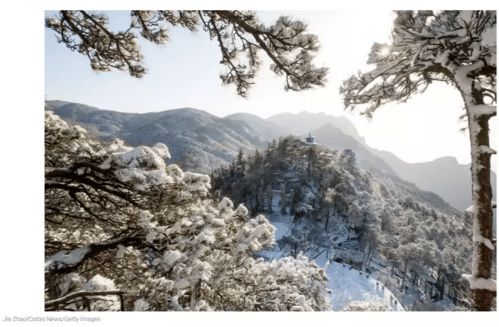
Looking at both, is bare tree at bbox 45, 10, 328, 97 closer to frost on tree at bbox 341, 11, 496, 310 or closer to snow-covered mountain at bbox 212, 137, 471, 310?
frost on tree at bbox 341, 11, 496, 310

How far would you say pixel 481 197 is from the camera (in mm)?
2121

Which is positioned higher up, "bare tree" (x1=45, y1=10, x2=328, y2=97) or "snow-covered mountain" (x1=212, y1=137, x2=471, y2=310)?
"bare tree" (x1=45, y1=10, x2=328, y2=97)

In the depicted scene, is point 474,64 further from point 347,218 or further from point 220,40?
point 347,218

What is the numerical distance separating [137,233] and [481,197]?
94.2 inches

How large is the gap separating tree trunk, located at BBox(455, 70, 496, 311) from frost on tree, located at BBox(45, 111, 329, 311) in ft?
4.75

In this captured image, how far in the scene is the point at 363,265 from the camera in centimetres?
3628

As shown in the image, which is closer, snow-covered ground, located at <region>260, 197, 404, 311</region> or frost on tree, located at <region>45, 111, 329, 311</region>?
frost on tree, located at <region>45, 111, 329, 311</region>

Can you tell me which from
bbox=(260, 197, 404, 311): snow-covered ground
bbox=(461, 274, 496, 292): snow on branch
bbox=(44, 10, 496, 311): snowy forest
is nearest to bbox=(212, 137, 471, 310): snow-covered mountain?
bbox=(260, 197, 404, 311): snow-covered ground

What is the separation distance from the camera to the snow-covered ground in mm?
23058
